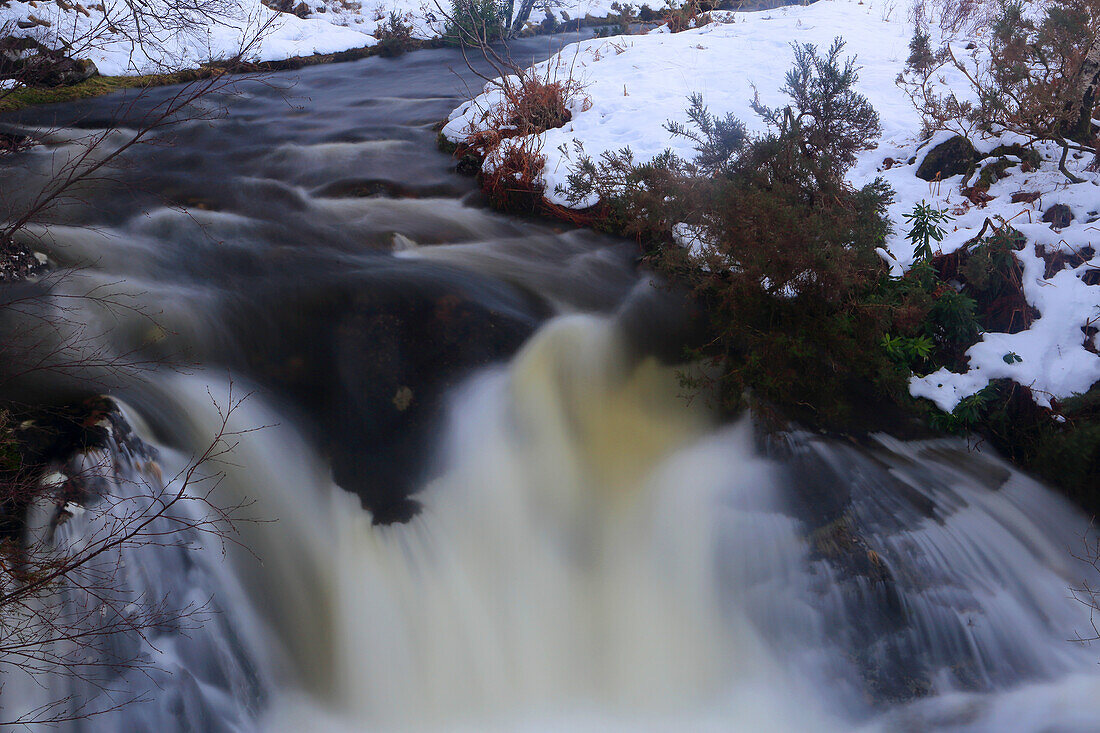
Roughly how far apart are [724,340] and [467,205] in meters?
3.28

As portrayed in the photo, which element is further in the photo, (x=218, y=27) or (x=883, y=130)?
(x=218, y=27)

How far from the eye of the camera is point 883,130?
6.90 metres

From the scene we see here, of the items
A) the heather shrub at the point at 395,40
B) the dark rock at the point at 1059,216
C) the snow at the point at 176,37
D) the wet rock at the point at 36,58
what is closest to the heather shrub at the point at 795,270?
the dark rock at the point at 1059,216

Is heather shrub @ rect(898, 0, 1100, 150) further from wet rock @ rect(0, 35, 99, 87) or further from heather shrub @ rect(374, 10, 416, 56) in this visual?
heather shrub @ rect(374, 10, 416, 56)

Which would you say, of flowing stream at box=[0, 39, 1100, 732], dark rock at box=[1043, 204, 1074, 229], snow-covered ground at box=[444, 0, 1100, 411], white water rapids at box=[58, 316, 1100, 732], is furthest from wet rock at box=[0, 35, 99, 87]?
dark rock at box=[1043, 204, 1074, 229]

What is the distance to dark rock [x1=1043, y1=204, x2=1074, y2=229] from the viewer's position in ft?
16.7

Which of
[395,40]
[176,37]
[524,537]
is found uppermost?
[176,37]

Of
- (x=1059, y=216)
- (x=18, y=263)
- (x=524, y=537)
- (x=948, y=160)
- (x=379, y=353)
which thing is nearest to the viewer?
(x=524, y=537)

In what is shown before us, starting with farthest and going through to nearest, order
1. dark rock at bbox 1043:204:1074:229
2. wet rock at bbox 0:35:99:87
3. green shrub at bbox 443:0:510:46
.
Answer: green shrub at bbox 443:0:510:46 → wet rock at bbox 0:35:99:87 → dark rock at bbox 1043:204:1074:229

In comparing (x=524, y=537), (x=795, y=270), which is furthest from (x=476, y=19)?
(x=524, y=537)

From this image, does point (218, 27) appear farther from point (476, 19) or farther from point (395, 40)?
point (476, 19)

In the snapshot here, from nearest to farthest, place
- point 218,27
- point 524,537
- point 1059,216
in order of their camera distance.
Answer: point 524,537, point 1059,216, point 218,27

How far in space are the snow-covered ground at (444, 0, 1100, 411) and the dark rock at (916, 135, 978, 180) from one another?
0.32 ft

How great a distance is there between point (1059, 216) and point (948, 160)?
1.23 meters
